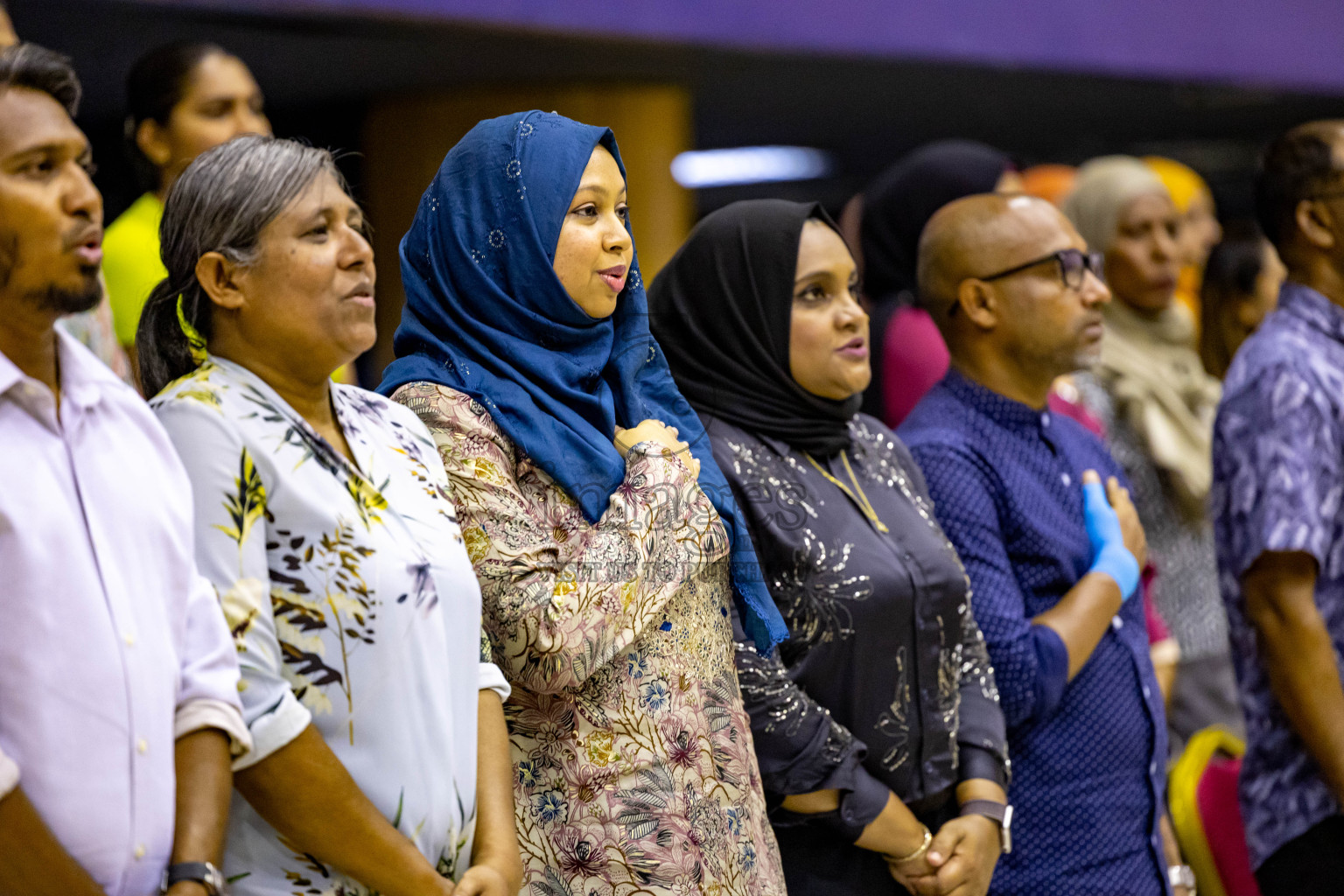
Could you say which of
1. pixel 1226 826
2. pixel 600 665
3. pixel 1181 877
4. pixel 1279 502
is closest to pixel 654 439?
pixel 600 665

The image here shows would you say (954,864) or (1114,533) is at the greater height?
(1114,533)

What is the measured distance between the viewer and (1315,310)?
3047 millimetres

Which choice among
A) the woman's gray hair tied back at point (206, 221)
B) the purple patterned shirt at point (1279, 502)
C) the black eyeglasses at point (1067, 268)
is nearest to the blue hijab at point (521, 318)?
the woman's gray hair tied back at point (206, 221)

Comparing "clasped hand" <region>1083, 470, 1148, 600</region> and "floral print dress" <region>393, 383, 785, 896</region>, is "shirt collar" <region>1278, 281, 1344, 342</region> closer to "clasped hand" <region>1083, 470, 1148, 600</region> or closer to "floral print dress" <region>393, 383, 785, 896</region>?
"clasped hand" <region>1083, 470, 1148, 600</region>

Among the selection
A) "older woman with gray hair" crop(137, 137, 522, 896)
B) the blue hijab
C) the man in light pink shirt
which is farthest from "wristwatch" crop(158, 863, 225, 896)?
the blue hijab

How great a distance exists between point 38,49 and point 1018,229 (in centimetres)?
188

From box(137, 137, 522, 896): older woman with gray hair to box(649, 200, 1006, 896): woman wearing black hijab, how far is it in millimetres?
578

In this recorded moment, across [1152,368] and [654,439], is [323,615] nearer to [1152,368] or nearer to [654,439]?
[654,439]

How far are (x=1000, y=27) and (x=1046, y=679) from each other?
14.6 feet

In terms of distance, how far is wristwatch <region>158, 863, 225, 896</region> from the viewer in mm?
1440

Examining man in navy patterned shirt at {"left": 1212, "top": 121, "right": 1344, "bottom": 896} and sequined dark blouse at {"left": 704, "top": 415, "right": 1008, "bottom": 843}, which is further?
man in navy patterned shirt at {"left": 1212, "top": 121, "right": 1344, "bottom": 896}

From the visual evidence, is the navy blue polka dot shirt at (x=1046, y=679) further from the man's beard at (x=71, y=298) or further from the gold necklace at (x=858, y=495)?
Result: the man's beard at (x=71, y=298)

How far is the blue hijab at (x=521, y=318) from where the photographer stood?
6.35 feet

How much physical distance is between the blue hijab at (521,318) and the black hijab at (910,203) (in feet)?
6.54
